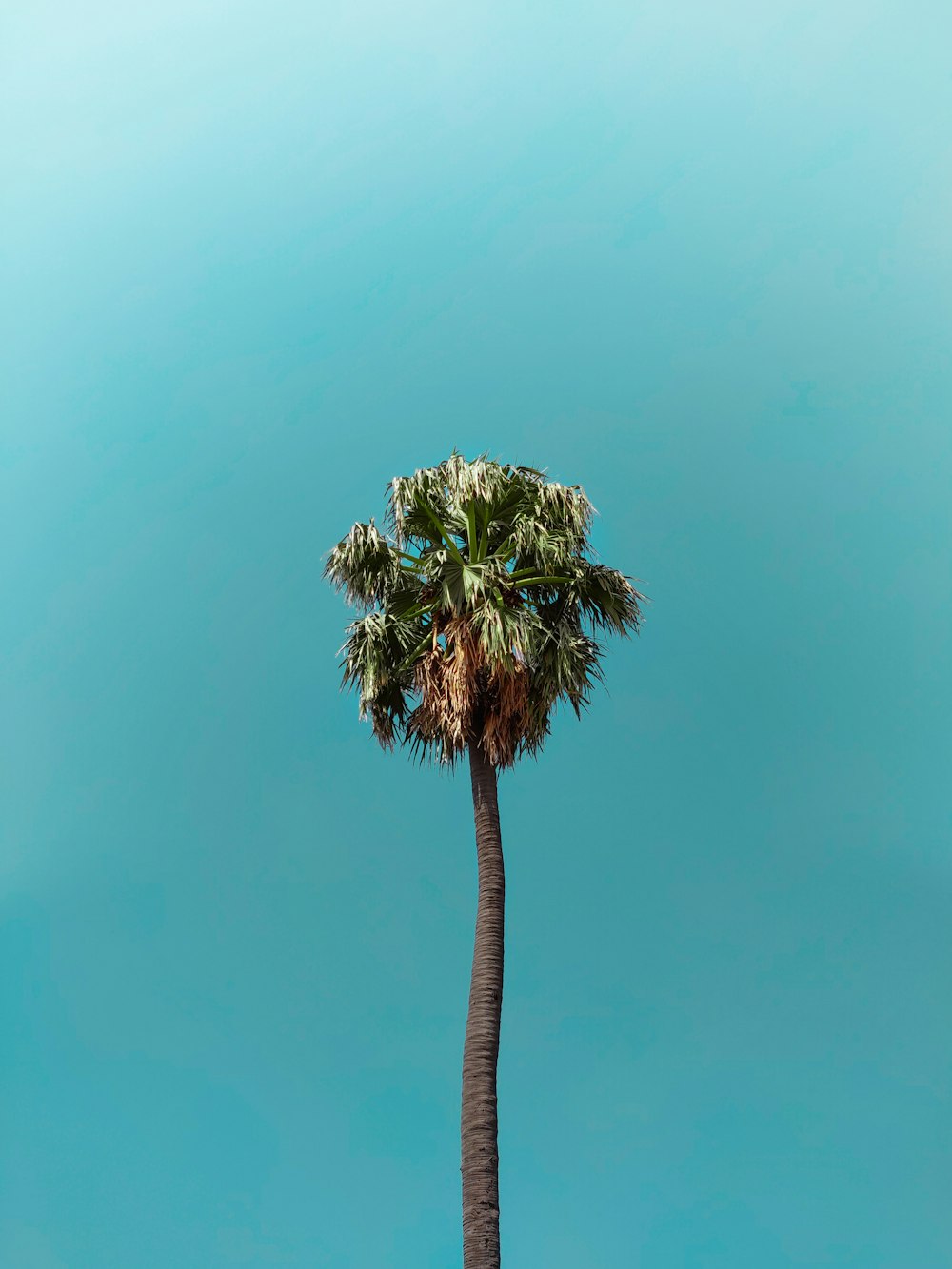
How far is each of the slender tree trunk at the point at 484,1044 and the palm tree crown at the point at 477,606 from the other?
0.68m

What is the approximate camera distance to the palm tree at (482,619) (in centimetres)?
1376

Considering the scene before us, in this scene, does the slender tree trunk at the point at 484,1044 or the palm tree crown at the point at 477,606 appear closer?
the slender tree trunk at the point at 484,1044

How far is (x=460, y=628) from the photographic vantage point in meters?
14.1

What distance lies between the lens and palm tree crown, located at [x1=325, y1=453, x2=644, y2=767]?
1391 cm

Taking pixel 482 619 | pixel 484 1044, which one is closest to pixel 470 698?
pixel 482 619

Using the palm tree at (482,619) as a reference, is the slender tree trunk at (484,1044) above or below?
below

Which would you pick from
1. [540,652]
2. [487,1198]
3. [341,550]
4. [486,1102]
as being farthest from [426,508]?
[487,1198]

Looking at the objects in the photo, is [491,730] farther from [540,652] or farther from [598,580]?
[598,580]

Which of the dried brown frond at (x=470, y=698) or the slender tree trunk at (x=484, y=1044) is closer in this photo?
the slender tree trunk at (x=484, y=1044)

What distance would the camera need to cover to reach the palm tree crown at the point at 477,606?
45.6ft

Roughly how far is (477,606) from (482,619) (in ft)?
0.93

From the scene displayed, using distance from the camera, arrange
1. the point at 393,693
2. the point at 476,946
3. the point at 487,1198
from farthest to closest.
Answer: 1. the point at 393,693
2. the point at 476,946
3. the point at 487,1198

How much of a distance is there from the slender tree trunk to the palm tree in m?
→ 0.03

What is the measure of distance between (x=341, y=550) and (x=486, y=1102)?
7.50 metres
